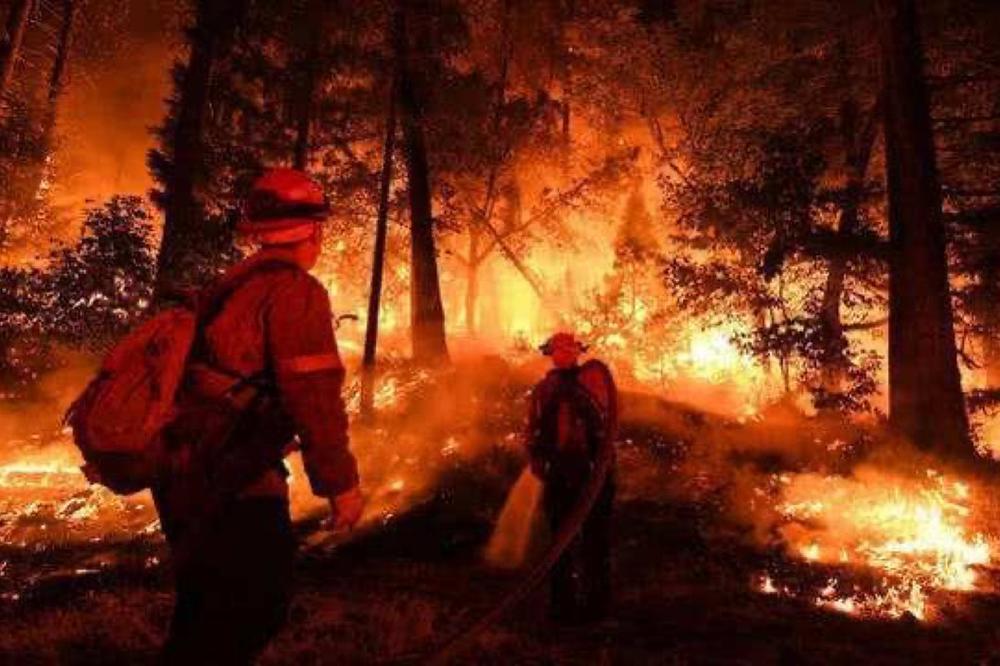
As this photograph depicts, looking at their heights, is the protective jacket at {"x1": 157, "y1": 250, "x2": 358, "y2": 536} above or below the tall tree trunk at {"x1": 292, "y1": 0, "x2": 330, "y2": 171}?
below

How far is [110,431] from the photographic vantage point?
2.73 m

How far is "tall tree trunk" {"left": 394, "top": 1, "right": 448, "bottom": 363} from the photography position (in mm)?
18859

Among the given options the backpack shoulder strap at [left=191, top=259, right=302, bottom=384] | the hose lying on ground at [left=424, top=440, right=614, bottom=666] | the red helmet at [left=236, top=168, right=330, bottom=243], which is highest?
the red helmet at [left=236, top=168, right=330, bottom=243]

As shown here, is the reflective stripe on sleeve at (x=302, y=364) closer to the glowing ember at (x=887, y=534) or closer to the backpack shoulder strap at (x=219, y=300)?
the backpack shoulder strap at (x=219, y=300)

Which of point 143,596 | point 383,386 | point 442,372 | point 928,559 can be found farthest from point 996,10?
point 143,596

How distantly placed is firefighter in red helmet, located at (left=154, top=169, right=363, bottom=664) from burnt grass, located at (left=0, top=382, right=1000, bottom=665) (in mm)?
2324

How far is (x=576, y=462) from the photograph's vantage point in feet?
20.8

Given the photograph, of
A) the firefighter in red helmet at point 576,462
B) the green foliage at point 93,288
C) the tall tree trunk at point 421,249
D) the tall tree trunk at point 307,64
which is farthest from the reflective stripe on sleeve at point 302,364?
the tall tree trunk at point 421,249

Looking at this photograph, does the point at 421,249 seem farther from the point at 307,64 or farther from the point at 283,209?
the point at 283,209

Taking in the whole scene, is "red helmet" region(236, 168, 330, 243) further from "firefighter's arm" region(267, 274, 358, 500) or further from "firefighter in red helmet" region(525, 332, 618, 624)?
"firefighter in red helmet" region(525, 332, 618, 624)

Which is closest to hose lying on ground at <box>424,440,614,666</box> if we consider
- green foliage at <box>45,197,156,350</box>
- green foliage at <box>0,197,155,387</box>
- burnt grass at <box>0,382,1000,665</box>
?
burnt grass at <box>0,382,1000,665</box>

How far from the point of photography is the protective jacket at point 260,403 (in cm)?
285

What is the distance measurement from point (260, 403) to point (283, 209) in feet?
2.53

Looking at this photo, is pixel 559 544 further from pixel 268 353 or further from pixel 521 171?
pixel 521 171
